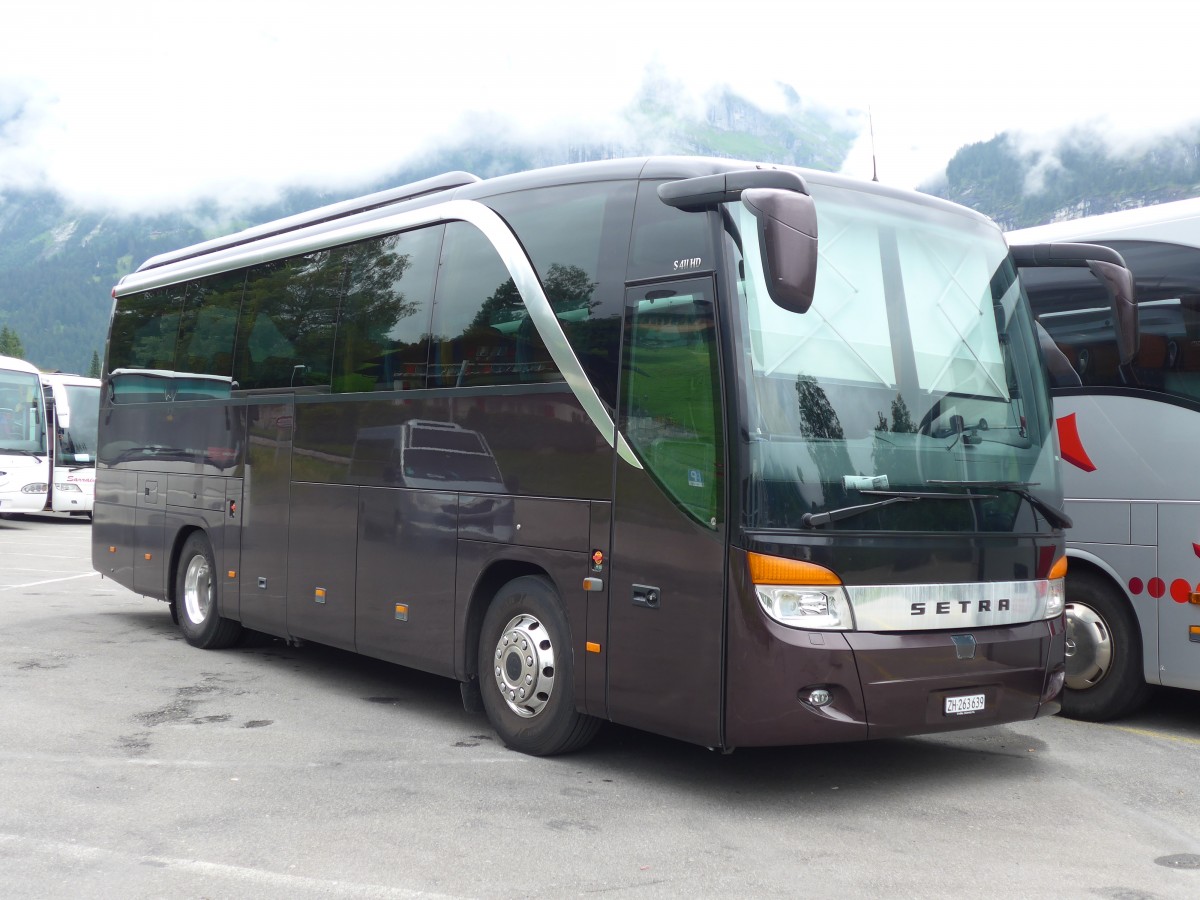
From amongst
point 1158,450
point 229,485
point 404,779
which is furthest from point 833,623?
point 229,485

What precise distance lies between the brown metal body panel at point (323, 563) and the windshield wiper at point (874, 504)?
402 cm

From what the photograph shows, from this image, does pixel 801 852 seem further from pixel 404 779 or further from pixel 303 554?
pixel 303 554

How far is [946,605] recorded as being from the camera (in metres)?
6.55

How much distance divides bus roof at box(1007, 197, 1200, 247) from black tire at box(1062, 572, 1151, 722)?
2.21 metres

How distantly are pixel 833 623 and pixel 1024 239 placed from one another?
455 centimetres

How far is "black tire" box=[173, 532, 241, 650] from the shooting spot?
450 inches

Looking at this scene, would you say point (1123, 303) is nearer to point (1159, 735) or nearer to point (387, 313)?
point (1159, 735)

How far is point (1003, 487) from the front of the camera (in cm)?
688

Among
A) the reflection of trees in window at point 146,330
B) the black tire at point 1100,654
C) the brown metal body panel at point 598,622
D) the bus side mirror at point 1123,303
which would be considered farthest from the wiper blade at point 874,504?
the reflection of trees in window at point 146,330

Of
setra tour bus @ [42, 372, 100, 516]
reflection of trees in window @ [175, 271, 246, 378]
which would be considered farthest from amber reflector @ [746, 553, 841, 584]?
setra tour bus @ [42, 372, 100, 516]

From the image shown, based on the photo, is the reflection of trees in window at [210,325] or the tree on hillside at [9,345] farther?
the tree on hillside at [9,345]

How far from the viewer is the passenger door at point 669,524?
6.34m

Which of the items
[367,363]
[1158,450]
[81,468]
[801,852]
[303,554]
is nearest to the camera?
[801,852]

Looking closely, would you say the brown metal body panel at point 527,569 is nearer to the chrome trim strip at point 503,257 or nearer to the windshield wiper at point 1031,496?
the chrome trim strip at point 503,257
